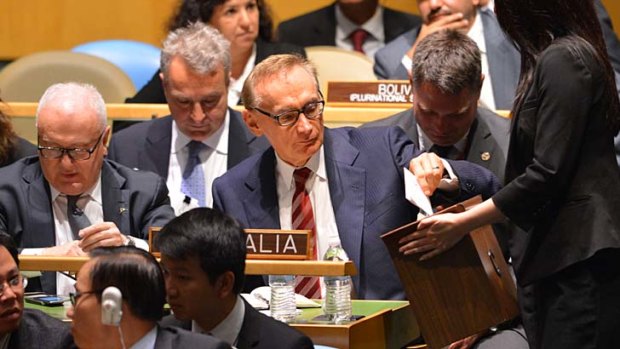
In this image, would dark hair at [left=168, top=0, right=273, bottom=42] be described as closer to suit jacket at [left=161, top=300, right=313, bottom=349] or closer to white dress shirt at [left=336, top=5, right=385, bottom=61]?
white dress shirt at [left=336, top=5, right=385, bottom=61]

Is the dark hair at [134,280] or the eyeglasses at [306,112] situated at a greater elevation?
the eyeglasses at [306,112]

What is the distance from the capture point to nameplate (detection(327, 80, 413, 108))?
5.07 meters

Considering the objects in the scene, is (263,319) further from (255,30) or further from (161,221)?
(255,30)

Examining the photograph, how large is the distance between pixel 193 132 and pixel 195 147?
0.20 feet

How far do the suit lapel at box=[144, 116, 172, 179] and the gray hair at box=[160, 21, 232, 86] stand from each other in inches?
8.9

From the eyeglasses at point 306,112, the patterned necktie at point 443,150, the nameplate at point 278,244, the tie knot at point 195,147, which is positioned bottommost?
the nameplate at point 278,244

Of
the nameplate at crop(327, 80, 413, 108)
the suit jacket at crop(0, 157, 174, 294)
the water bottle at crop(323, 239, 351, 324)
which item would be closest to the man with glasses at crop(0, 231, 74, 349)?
the water bottle at crop(323, 239, 351, 324)

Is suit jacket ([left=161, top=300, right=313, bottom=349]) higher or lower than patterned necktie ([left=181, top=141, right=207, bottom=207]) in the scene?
lower

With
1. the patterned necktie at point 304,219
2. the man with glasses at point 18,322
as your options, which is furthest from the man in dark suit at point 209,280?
the patterned necktie at point 304,219

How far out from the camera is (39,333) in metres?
3.28

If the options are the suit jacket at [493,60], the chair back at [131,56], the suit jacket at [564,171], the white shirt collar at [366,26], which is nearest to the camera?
the suit jacket at [564,171]

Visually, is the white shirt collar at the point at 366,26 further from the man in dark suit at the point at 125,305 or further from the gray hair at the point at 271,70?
the man in dark suit at the point at 125,305

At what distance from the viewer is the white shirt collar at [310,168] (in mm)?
4121

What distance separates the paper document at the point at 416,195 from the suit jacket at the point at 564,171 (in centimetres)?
25
